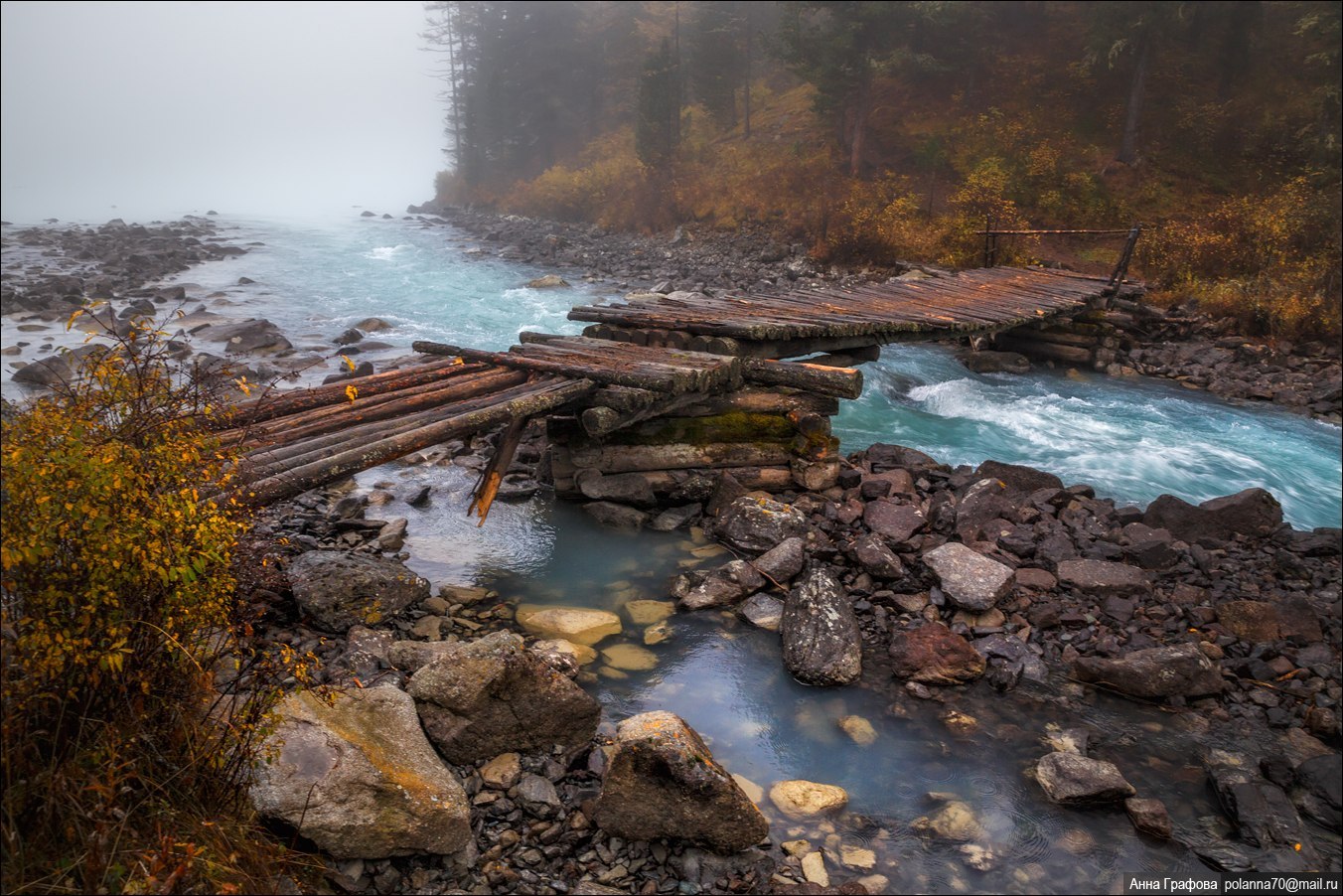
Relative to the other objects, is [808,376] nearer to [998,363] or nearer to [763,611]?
[763,611]

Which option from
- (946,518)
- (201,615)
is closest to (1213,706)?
(946,518)

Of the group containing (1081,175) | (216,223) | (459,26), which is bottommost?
(216,223)

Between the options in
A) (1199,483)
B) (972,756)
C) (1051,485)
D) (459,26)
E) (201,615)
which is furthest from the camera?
(459,26)

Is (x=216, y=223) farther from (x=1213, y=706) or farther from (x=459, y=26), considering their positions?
(x=1213, y=706)

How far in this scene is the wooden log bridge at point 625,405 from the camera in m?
6.00

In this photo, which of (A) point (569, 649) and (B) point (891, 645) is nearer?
(A) point (569, 649)

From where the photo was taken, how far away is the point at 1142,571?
6.98m

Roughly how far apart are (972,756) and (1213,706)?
6.80ft

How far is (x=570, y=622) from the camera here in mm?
6117

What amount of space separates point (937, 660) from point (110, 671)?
16.6 feet

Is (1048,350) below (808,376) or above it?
below

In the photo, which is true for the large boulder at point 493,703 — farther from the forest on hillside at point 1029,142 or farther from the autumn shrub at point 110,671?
the forest on hillside at point 1029,142

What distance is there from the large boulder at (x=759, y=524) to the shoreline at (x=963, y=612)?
0.26ft

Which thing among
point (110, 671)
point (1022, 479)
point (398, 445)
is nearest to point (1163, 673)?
point (1022, 479)
